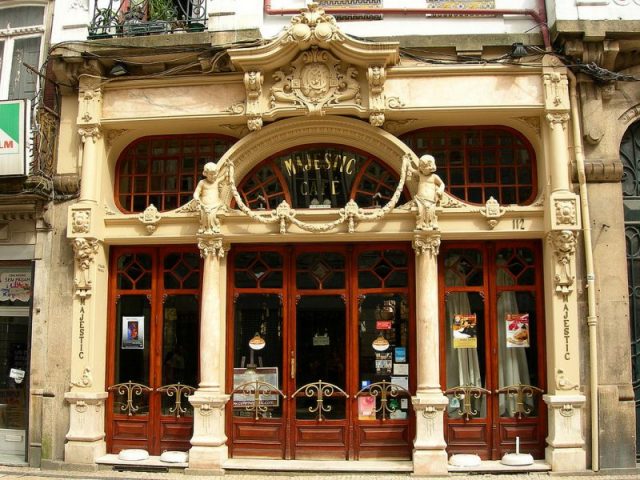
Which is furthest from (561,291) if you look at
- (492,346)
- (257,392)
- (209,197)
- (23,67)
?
(23,67)

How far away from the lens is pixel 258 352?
10164 millimetres

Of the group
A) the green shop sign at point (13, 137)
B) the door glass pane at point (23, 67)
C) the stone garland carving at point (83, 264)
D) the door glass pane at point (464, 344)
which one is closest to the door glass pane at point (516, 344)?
the door glass pane at point (464, 344)

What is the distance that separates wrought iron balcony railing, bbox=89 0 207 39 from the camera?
10383 millimetres

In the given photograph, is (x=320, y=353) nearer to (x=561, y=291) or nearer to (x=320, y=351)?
(x=320, y=351)

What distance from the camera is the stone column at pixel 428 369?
9.18 metres

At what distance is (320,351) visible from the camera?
10070mm

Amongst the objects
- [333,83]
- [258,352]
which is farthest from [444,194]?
[258,352]

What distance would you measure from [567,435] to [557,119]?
427cm

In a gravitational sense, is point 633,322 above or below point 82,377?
above

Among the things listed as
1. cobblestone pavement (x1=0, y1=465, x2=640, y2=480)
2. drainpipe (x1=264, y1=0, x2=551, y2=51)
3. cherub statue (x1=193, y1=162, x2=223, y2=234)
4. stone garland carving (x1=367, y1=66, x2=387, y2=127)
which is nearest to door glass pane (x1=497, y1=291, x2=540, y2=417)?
cobblestone pavement (x1=0, y1=465, x2=640, y2=480)

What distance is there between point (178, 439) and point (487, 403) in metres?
4.46

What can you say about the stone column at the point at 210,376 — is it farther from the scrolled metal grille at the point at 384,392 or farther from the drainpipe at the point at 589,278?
the drainpipe at the point at 589,278

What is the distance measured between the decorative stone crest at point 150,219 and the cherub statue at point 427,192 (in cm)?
374

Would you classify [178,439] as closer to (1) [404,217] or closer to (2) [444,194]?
(1) [404,217]
